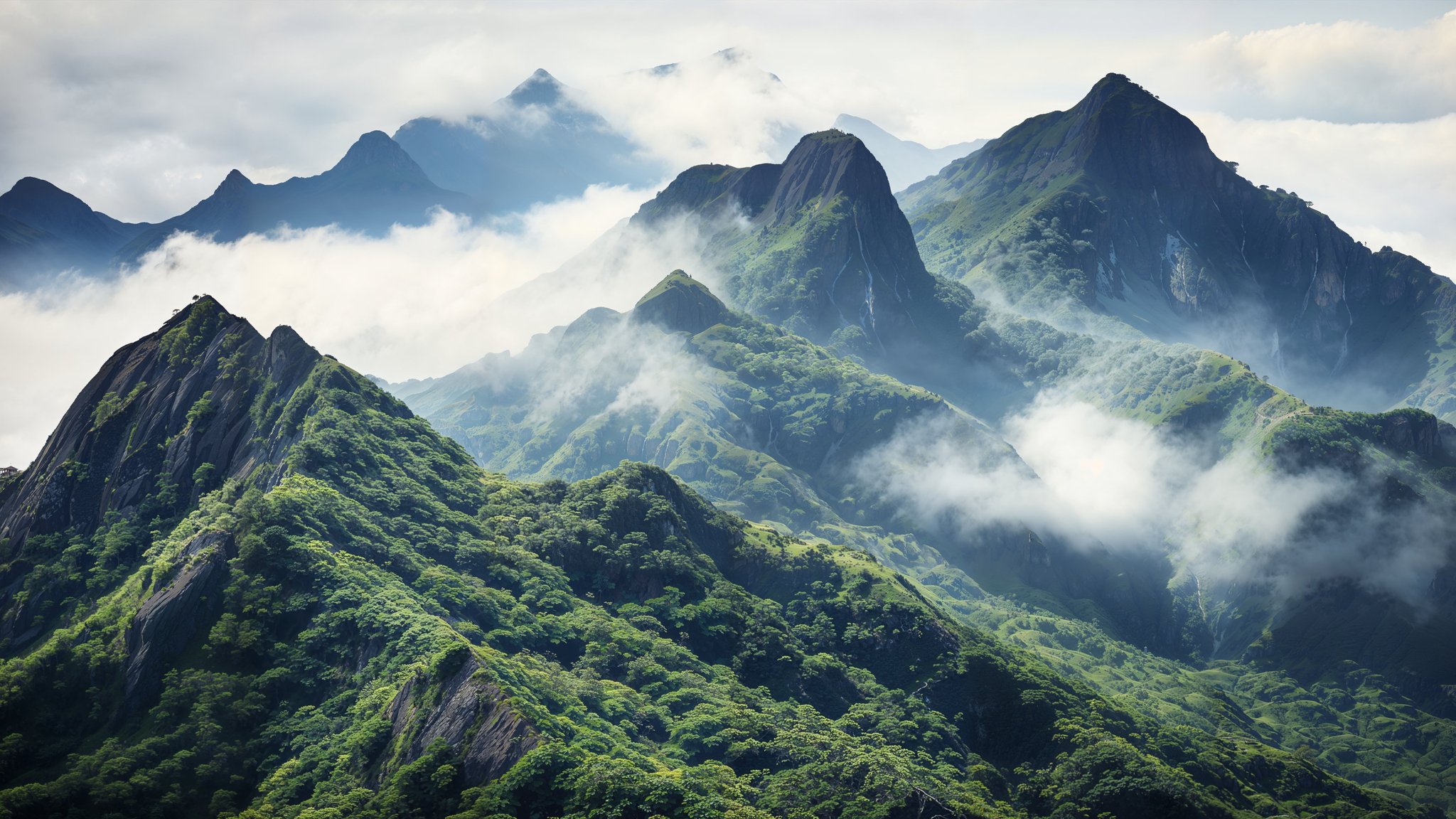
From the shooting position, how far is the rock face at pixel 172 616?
152250 millimetres

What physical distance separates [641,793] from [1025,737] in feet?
292

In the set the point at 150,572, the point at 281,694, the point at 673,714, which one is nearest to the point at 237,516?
the point at 150,572

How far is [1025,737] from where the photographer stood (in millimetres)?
199500

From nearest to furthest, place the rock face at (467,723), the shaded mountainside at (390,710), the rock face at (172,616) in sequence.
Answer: the rock face at (467,723), the shaded mountainside at (390,710), the rock face at (172,616)

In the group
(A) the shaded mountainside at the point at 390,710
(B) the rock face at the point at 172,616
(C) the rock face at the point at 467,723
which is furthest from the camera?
(B) the rock face at the point at 172,616

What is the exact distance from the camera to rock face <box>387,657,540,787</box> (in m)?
135

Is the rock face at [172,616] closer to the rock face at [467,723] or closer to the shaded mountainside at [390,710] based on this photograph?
the shaded mountainside at [390,710]

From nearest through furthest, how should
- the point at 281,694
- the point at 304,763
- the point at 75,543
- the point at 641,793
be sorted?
the point at 641,793 < the point at 304,763 < the point at 281,694 < the point at 75,543

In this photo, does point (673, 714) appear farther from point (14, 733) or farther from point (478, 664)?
point (14, 733)

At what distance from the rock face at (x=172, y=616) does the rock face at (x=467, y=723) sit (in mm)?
31703

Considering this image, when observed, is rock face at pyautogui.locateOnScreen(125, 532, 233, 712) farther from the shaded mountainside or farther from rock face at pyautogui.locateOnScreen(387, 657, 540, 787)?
rock face at pyautogui.locateOnScreen(387, 657, 540, 787)

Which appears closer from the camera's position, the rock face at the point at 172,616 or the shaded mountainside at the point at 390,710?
the shaded mountainside at the point at 390,710

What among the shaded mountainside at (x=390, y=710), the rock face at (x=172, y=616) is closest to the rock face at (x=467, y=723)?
the shaded mountainside at (x=390, y=710)

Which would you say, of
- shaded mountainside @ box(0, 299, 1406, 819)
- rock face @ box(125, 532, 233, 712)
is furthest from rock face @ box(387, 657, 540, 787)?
rock face @ box(125, 532, 233, 712)
